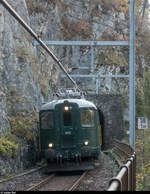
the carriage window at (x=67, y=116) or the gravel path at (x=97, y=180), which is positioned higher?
the carriage window at (x=67, y=116)

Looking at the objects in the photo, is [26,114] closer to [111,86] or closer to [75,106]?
[75,106]

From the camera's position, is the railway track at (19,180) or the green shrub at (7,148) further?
the green shrub at (7,148)

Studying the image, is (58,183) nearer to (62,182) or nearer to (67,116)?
(62,182)

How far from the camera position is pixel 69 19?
3803 centimetres

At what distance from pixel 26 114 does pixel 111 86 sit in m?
18.5

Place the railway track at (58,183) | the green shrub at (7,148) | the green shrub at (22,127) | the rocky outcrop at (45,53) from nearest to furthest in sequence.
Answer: the railway track at (58,183) < the green shrub at (7,148) < the green shrub at (22,127) < the rocky outcrop at (45,53)

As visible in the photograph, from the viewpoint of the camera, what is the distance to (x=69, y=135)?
14664 mm

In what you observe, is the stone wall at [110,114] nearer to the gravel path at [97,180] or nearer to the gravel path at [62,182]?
the gravel path at [97,180]

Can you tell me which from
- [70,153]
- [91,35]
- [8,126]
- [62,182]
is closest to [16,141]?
[8,126]

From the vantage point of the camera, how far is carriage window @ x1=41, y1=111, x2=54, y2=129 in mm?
15134

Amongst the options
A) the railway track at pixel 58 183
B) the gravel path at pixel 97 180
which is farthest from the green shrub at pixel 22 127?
the gravel path at pixel 97 180

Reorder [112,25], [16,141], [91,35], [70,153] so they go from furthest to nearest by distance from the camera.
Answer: [112,25] < [91,35] < [16,141] < [70,153]

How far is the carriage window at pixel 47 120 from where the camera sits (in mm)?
15134

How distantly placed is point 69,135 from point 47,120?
1.27 meters
